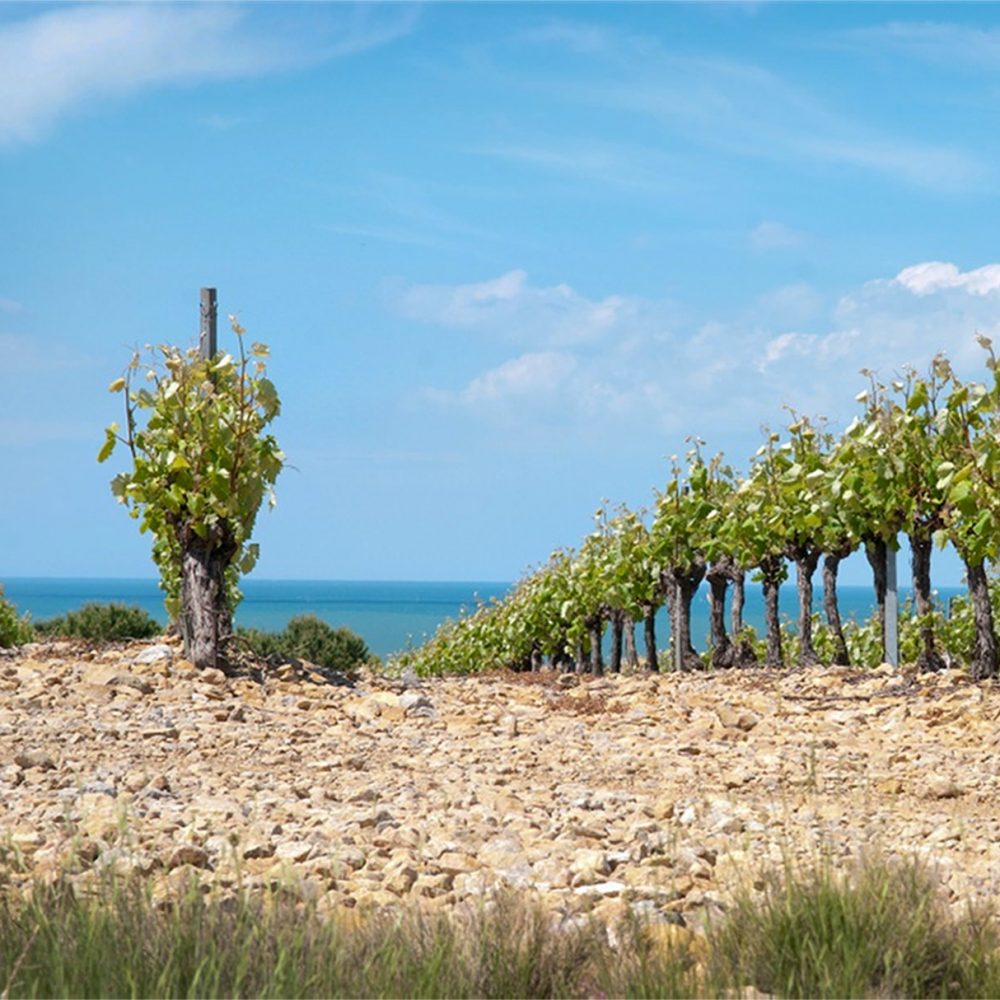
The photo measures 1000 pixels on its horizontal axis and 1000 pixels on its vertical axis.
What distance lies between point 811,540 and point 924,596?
221cm

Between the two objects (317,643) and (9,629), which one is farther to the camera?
(317,643)

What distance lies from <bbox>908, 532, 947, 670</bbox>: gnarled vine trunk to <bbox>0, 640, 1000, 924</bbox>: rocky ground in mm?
777

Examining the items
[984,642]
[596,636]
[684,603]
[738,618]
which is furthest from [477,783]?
[596,636]

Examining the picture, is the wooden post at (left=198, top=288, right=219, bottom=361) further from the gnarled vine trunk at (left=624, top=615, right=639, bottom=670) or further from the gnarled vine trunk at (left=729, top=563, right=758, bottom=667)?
the gnarled vine trunk at (left=624, top=615, right=639, bottom=670)

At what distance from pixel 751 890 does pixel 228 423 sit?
23.4 feet

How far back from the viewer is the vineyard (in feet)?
35.6

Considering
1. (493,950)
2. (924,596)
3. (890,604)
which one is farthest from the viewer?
(890,604)

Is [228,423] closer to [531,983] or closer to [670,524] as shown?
[670,524]

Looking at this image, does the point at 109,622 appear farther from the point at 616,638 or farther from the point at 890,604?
the point at 890,604

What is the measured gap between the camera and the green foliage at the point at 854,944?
3.46 metres

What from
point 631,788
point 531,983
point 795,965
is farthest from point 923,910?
point 631,788

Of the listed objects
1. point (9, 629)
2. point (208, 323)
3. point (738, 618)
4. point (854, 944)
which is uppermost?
point (208, 323)

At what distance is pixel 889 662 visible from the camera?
12.3 meters

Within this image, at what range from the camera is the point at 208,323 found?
38.3 feet
